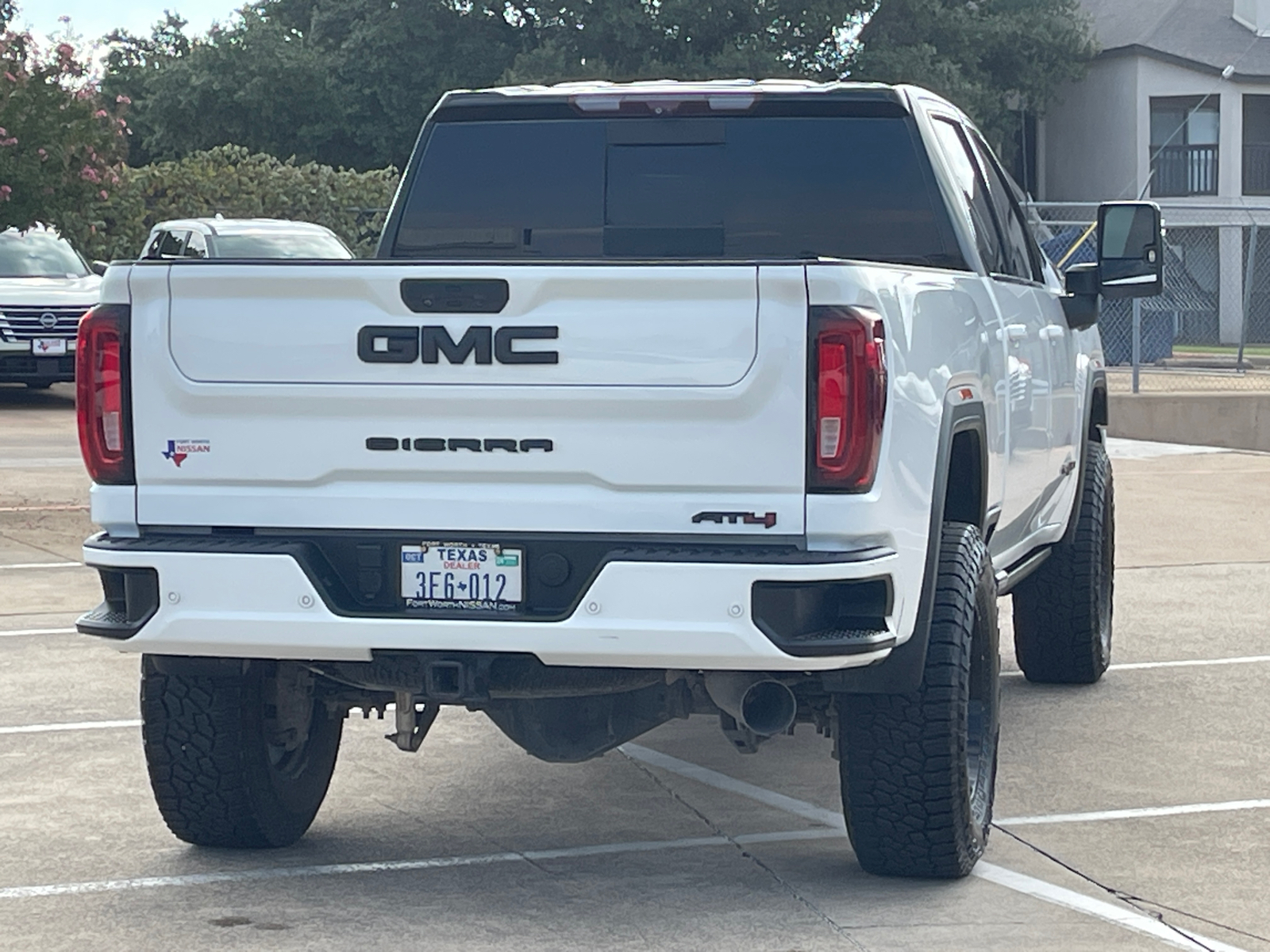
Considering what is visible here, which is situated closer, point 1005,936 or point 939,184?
point 1005,936

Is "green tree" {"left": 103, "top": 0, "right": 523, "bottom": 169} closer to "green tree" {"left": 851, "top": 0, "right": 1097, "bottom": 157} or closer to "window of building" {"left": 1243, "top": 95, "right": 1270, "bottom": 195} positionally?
"green tree" {"left": 851, "top": 0, "right": 1097, "bottom": 157}

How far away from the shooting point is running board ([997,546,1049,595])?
675 cm

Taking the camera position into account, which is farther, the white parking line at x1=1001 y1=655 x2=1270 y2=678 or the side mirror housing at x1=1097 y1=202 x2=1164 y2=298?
A: the white parking line at x1=1001 y1=655 x2=1270 y2=678

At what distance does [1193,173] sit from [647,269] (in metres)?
42.1

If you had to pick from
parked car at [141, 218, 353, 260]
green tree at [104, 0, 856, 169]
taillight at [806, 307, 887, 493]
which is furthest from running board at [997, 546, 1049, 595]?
green tree at [104, 0, 856, 169]

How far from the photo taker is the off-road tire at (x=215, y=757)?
5.61m

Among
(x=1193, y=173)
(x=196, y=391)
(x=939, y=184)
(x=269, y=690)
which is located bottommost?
(x=269, y=690)

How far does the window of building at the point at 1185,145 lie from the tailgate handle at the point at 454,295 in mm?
41263

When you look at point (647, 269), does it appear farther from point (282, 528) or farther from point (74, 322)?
point (74, 322)

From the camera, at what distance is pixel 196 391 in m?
5.15

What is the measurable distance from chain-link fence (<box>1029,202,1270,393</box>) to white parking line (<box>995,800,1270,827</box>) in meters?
14.1

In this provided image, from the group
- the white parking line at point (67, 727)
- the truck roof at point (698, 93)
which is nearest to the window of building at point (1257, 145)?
the truck roof at point (698, 93)

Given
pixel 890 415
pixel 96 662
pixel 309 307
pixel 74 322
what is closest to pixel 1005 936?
pixel 890 415

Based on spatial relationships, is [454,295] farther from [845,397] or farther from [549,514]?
[845,397]
